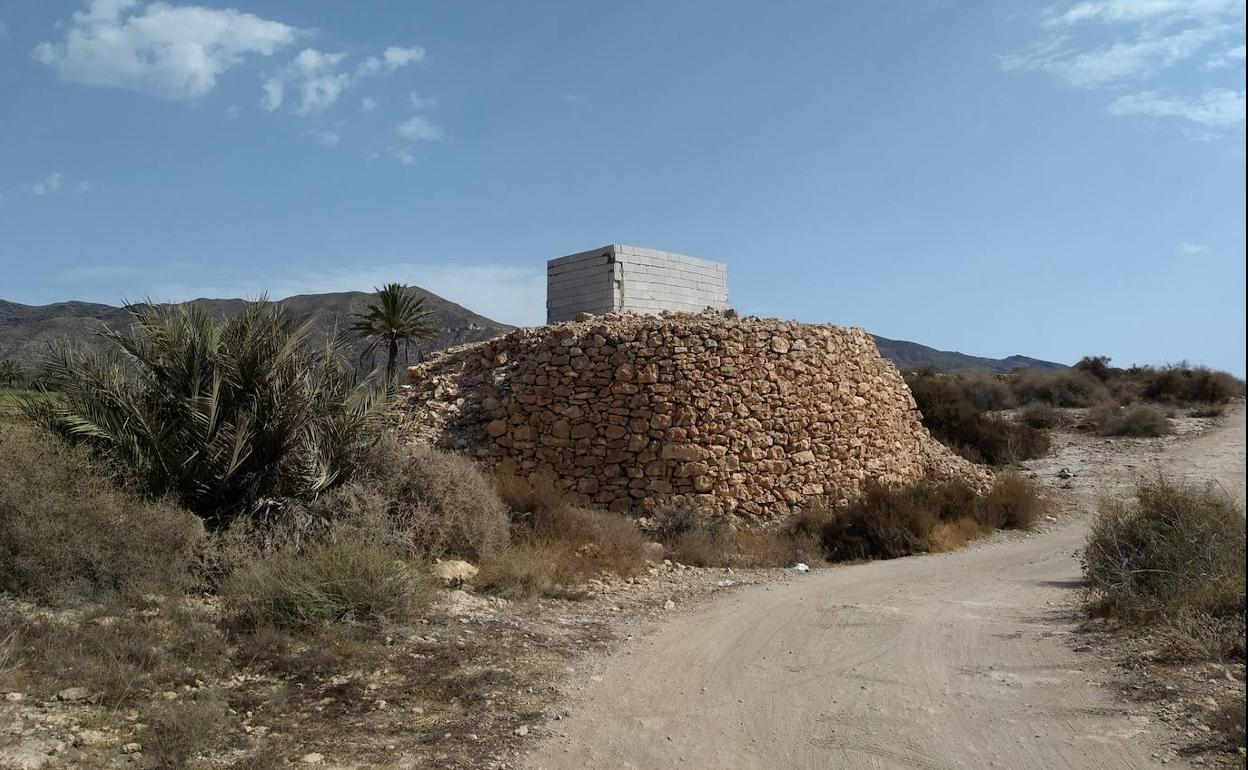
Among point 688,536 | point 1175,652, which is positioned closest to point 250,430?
point 688,536

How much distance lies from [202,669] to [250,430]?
384cm

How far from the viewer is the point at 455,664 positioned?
6.96 m

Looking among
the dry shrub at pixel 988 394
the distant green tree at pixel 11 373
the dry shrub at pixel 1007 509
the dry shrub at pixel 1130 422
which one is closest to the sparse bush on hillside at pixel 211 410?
the distant green tree at pixel 11 373

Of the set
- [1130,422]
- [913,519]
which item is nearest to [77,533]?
[913,519]

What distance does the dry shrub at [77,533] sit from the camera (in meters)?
7.36

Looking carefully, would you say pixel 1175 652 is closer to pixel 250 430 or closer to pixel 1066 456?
pixel 250 430

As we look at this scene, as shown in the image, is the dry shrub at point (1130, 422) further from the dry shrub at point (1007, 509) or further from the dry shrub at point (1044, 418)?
the dry shrub at point (1007, 509)

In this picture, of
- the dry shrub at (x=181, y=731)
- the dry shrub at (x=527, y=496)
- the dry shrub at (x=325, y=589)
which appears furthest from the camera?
the dry shrub at (x=527, y=496)

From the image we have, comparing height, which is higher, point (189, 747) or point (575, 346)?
point (575, 346)

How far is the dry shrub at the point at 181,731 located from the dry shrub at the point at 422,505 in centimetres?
384

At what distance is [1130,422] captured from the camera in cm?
2617

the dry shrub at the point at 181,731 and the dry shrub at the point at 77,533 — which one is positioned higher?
the dry shrub at the point at 77,533

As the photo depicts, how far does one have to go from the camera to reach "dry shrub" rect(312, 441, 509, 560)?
9.59 metres

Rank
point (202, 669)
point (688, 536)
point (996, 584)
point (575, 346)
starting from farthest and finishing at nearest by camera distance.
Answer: point (575, 346), point (688, 536), point (996, 584), point (202, 669)
